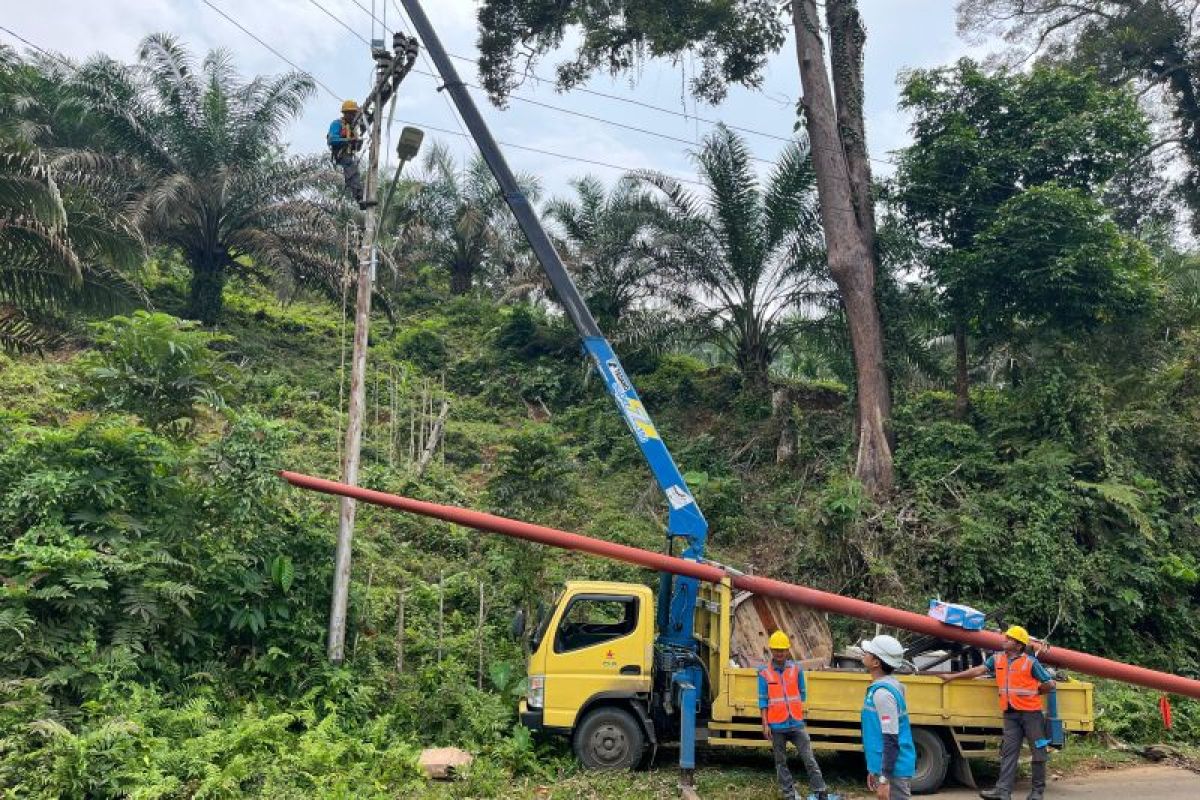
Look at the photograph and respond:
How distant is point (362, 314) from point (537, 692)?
4509mm

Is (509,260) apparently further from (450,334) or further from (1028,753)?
(1028,753)

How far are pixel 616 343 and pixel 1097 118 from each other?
9.48 m

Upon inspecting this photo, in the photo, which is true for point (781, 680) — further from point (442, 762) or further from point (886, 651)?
point (442, 762)

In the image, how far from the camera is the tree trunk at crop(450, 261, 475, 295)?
2797 centimetres

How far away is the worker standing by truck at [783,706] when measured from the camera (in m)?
6.88

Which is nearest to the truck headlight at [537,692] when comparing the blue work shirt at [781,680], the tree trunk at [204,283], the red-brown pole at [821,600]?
the blue work shirt at [781,680]

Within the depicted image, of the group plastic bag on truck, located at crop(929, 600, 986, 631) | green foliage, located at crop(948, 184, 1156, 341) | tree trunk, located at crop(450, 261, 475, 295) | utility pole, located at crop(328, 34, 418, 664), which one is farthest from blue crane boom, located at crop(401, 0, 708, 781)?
tree trunk, located at crop(450, 261, 475, 295)

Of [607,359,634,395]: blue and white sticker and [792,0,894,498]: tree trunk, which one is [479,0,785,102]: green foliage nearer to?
[792,0,894,498]: tree trunk

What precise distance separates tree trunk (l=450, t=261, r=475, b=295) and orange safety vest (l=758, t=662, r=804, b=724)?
22.7 m

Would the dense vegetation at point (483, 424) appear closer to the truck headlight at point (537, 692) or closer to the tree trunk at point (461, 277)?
the truck headlight at point (537, 692)

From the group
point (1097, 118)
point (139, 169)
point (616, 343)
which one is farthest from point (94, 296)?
point (1097, 118)

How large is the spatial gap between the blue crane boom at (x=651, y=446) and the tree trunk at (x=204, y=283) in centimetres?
1158

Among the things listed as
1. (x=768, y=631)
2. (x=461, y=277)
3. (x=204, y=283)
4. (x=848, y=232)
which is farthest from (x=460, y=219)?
(x=768, y=631)

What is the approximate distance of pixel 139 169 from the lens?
17.2 m
